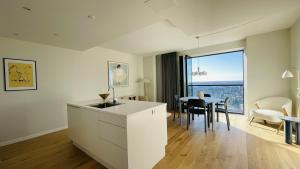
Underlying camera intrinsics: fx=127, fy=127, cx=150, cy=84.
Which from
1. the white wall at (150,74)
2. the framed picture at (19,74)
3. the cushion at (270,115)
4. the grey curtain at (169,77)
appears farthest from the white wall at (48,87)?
the cushion at (270,115)

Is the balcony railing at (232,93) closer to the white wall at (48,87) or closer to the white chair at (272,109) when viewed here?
the white chair at (272,109)

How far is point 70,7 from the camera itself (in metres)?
1.78

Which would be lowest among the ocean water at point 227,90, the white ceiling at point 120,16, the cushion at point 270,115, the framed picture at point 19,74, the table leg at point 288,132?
the table leg at point 288,132

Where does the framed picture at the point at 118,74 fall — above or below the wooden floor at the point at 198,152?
above

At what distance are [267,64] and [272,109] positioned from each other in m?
1.21

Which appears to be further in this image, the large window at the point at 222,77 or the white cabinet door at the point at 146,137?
the large window at the point at 222,77

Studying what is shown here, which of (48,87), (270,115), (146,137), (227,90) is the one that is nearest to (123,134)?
(146,137)

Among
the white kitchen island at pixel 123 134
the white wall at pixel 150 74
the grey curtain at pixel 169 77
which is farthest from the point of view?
the white wall at pixel 150 74

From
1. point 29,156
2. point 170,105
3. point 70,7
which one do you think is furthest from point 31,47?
point 170,105

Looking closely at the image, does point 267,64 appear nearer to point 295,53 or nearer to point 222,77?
point 295,53

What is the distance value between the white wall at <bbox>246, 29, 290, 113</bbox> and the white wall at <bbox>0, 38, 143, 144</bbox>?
4678 millimetres

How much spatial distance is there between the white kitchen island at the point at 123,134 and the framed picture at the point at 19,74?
5.54 ft

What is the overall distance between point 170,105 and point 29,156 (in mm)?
4483

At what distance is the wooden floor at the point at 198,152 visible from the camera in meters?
1.96
